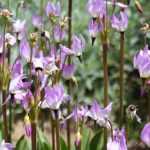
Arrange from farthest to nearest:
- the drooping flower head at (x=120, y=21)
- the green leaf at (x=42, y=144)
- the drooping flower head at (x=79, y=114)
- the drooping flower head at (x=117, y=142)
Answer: the green leaf at (x=42, y=144) < the drooping flower head at (x=120, y=21) < the drooping flower head at (x=79, y=114) < the drooping flower head at (x=117, y=142)

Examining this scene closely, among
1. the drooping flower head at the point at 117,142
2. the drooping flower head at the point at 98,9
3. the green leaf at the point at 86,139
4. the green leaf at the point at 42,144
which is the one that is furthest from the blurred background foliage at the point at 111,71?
the drooping flower head at the point at 117,142

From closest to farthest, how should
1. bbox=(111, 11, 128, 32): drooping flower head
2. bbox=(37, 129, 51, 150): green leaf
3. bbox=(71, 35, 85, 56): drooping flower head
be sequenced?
bbox=(71, 35, 85, 56): drooping flower head < bbox=(111, 11, 128, 32): drooping flower head < bbox=(37, 129, 51, 150): green leaf

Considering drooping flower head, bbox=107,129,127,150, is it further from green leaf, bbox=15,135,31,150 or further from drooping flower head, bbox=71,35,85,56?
green leaf, bbox=15,135,31,150

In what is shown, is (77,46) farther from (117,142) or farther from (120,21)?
(117,142)

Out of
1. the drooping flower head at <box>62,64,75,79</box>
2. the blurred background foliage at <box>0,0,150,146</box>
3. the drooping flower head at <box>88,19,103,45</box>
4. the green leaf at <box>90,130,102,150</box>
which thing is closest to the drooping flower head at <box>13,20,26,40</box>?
the drooping flower head at <box>62,64,75,79</box>

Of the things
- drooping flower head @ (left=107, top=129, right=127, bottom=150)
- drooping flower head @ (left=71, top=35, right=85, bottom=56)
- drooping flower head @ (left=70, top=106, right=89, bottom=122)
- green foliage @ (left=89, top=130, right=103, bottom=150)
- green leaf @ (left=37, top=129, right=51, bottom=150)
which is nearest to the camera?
drooping flower head @ (left=107, top=129, right=127, bottom=150)

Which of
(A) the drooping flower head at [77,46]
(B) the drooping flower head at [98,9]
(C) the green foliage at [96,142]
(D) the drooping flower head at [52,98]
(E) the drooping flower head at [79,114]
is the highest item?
(B) the drooping flower head at [98,9]

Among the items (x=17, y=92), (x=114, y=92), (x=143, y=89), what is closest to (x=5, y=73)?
(x=17, y=92)

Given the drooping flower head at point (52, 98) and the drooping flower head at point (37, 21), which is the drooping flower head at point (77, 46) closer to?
the drooping flower head at point (52, 98)
